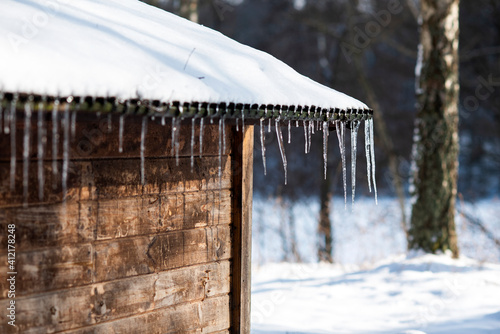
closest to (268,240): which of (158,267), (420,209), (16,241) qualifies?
(420,209)

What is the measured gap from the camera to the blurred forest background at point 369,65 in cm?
1277

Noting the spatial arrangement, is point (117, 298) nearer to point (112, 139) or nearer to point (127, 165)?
point (127, 165)

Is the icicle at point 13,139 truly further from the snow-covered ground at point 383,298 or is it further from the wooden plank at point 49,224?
the snow-covered ground at point 383,298

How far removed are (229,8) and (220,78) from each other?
1270 cm

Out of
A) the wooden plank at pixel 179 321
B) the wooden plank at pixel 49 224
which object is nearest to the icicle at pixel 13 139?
the wooden plank at pixel 49 224

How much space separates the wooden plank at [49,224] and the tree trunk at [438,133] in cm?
559

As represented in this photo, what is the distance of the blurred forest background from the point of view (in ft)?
41.9

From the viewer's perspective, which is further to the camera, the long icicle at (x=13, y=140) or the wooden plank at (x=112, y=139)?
the wooden plank at (x=112, y=139)

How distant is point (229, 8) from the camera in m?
14.9

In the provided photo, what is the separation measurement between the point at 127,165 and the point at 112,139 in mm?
191

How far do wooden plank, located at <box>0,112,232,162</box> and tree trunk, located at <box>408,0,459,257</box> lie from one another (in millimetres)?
4632

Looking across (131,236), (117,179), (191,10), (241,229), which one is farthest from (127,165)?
(191,10)

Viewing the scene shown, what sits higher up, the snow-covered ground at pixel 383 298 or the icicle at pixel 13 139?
the icicle at pixel 13 139

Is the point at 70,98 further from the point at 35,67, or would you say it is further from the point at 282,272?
the point at 282,272
